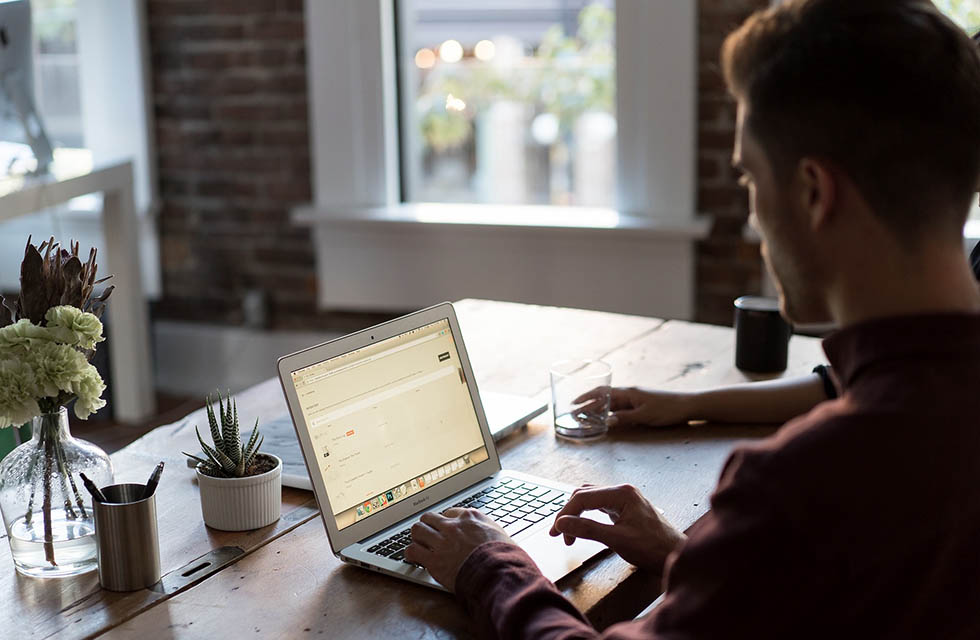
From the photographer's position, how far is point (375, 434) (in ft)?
4.69

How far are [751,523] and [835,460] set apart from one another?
0.08m

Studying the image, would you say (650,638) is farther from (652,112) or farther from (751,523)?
(652,112)

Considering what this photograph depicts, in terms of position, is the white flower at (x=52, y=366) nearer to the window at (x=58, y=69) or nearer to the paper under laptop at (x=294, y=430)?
the paper under laptop at (x=294, y=430)

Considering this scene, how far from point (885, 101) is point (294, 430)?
36.6 inches

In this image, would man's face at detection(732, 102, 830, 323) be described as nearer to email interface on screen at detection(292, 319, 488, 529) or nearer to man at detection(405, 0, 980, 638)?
man at detection(405, 0, 980, 638)

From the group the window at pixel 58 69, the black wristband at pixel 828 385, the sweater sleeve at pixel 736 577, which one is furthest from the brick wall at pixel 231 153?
the sweater sleeve at pixel 736 577

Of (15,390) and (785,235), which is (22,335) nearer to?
(15,390)

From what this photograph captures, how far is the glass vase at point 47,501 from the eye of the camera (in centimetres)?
132

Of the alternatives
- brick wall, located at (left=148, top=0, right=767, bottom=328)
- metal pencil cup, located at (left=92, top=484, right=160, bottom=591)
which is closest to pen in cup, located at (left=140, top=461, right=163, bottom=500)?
metal pencil cup, located at (left=92, top=484, right=160, bottom=591)

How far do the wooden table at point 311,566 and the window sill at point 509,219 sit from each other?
132 cm

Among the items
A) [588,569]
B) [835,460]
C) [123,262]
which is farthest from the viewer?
[123,262]

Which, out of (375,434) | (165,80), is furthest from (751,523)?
(165,80)

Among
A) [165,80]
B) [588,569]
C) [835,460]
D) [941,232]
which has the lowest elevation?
[588,569]

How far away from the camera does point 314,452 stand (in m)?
1.36
